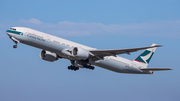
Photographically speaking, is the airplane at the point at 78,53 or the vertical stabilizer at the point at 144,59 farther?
the vertical stabilizer at the point at 144,59

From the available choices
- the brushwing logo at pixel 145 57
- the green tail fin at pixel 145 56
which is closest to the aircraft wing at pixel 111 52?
the green tail fin at pixel 145 56

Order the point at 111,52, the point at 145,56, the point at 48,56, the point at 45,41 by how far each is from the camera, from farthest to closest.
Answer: the point at 145,56
the point at 48,56
the point at 111,52
the point at 45,41

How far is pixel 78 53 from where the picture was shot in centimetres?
4688

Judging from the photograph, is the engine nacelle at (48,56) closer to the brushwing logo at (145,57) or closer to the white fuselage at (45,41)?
the white fuselage at (45,41)

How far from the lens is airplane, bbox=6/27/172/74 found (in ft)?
147

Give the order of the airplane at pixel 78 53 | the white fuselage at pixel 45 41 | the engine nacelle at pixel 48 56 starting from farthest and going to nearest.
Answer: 1. the engine nacelle at pixel 48 56
2. the airplane at pixel 78 53
3. the white fuselage at pixel 45 41

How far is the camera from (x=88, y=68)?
171ft

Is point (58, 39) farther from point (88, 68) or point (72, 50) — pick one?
point (88, 68)

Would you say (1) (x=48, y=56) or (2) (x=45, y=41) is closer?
(2) (x=45, y=41)

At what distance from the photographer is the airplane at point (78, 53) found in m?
44.9

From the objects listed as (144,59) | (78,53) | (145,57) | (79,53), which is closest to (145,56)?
(145,57)

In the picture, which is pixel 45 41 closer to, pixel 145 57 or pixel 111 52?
pixel 111 52

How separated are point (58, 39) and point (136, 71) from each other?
1713 centimetres

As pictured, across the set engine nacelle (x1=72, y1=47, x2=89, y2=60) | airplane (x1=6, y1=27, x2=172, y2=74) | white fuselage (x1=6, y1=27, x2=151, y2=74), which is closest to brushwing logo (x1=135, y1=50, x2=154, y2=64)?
airplane (x1=6, y1=27, x2=172, y2=74)
